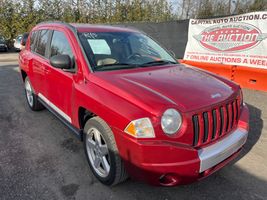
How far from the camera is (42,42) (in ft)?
15.6

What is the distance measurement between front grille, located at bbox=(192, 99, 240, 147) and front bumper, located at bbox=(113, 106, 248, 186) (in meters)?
0.10

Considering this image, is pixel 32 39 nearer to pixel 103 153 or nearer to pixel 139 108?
pixel 103 153

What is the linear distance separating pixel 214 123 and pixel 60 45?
8.53 ft

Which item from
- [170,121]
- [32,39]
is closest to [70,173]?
[170,121]

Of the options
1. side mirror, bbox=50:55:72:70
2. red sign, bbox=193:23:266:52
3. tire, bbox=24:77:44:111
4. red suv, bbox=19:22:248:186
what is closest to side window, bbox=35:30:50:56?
red suv, bbox=19:22:248:186

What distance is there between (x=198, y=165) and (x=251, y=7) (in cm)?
2049

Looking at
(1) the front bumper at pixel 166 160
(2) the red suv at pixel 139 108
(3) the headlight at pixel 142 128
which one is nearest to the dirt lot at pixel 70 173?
(2) the red suv at pixel 139 108

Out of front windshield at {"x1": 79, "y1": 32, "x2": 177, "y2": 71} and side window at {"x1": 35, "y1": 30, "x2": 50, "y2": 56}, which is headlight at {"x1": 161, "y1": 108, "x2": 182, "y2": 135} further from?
side window at {"x1": 35, "y1": 30, "x2": 50, "y2": 56}

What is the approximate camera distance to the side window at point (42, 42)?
4.57 meters

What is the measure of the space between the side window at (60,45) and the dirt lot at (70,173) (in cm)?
142

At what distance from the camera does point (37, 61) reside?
15.5 feet

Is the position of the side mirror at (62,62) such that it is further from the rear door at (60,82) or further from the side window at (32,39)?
the side window at (32,39)

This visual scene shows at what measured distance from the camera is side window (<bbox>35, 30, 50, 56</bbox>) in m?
4.57

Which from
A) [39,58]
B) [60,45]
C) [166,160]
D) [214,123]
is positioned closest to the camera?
[166,160]
